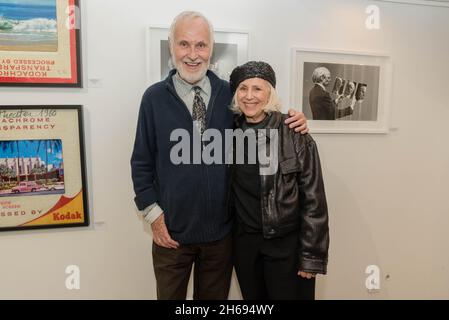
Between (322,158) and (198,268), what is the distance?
35.0 inches

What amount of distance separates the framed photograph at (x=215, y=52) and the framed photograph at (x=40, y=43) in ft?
1.11

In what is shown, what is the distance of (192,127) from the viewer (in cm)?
133

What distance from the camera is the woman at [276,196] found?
4.03 ft

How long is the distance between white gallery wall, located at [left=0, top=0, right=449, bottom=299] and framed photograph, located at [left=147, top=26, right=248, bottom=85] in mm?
46

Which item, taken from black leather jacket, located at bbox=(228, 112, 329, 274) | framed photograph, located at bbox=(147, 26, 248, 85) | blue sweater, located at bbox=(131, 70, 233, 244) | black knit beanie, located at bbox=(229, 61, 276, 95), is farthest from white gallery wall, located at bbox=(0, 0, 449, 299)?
black leather jacket, located at bbox=(228, 112, 329, 274)

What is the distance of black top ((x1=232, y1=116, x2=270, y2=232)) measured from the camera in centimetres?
127

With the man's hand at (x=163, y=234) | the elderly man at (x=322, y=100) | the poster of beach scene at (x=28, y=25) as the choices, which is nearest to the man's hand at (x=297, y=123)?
the elderly man at (x=322, y=100)

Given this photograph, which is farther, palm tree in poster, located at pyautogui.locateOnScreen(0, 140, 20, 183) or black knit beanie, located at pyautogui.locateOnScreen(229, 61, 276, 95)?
palm tree in poster, located at pyautogui.locateOnScreen(0, 140, 20, 183)

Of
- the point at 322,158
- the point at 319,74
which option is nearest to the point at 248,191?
the point at 322,158

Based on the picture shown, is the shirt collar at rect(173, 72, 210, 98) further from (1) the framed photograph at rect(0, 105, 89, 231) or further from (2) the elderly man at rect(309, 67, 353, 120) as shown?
(2) the elderly man at rect(309, 67, 353, 120)

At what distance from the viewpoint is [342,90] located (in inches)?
68.6

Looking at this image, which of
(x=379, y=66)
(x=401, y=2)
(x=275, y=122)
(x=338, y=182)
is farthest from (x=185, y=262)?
(x=401, y=2)

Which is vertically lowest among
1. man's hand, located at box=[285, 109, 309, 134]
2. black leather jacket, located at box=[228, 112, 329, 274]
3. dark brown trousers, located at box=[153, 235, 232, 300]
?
dark brown trousers, located at box=[153, 235, 232, 300]

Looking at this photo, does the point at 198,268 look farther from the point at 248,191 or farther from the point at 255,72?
the point at 255,72
